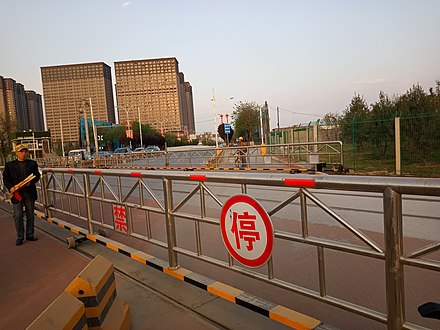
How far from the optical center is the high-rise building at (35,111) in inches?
4545

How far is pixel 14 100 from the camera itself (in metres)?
94.9

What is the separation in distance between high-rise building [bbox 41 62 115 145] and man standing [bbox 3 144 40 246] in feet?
A: 299

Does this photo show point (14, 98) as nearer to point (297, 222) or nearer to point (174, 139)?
point (174, 139)

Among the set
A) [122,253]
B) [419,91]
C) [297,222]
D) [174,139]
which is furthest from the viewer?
[174,139]

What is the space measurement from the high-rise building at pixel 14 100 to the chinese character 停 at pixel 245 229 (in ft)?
280

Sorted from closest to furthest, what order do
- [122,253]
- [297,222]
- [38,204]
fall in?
[122,253]
[297,222]
[38,204]

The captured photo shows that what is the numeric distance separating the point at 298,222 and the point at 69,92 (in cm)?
10172

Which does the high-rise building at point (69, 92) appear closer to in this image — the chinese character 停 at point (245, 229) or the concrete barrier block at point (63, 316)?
the chinese character 停 at point (245, 229)

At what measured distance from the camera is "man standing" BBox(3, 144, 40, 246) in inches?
262

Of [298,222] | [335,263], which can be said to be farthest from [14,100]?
[335,263]

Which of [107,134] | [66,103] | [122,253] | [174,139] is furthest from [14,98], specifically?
[122,253]

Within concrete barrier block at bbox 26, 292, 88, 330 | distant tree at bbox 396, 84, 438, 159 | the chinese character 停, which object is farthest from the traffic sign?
distant tree at bbox 396, 84, 438, 159

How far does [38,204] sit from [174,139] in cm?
10307

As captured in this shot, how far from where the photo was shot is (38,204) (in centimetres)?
1012
